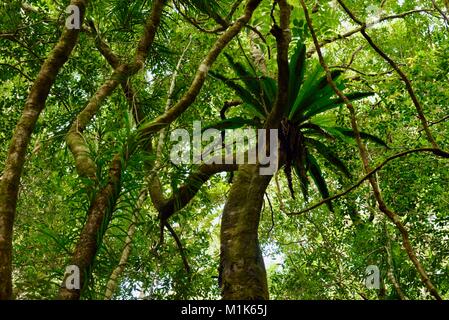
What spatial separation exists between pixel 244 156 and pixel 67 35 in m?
1.26

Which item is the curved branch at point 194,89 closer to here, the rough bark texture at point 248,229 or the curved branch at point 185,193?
the rough bark texture at point 248,229

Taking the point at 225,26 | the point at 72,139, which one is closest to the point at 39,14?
the point at 225,26

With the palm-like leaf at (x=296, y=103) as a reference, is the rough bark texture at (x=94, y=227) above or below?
below

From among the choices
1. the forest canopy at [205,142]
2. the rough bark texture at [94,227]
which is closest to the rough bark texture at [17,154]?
the forest canopy at [205,142]

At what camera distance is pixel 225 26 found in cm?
352

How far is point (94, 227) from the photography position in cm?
163

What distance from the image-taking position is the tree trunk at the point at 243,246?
2.04m

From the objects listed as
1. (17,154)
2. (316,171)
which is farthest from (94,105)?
(316,171)

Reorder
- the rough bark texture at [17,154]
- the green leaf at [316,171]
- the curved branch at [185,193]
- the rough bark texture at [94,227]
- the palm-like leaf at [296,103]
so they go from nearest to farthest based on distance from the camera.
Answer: the rough bark texture at [17,154] < the rough bark texture at [94,227] < the curved branch at [185,193] < the palm-like leaf at [296,103] < the green leaf at [316,171]

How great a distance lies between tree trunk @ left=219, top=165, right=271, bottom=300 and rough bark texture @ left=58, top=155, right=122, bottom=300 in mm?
675

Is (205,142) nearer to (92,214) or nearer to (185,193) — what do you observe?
(185,193)

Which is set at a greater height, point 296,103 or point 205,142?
point 205,142

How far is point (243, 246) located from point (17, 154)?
1.05 m

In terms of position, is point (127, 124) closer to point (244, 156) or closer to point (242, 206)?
point (242, 206)
